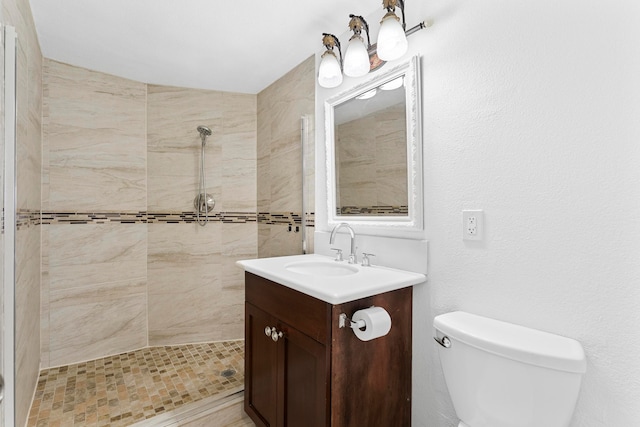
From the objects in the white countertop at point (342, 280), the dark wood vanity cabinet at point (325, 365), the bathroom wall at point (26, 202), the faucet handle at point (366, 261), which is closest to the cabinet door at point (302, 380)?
the dark wood vanity cabinet at point (325, 365)

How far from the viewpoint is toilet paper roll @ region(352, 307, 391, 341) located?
3.54 ft

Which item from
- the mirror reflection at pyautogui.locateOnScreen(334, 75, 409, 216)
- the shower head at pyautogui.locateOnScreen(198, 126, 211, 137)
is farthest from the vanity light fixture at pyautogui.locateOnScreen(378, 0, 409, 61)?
the shower head at pyautogui.locateOnScreen(198, 126, 211, 137)

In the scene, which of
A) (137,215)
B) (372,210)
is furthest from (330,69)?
(137,215)

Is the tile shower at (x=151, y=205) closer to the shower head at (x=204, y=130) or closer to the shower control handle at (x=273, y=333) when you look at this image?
the shower head at (x=204, y=130)

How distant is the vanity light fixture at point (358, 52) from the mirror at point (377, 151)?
78 millimetres

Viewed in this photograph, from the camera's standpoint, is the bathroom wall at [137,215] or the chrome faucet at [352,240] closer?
the chrome faucet at [352,240]

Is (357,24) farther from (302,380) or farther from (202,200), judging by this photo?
(202,200)

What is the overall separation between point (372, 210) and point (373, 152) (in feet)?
0.96

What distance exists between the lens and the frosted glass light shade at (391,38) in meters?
1.33

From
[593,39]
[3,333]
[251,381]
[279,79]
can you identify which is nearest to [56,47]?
[279,79]

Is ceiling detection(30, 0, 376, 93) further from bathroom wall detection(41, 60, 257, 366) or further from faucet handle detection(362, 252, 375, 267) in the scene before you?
faucet handle detection(362, 252, 375, 267)

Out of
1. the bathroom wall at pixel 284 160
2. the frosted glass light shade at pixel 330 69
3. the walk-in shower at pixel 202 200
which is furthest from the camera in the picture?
the walk-in shower at pixel 202 200

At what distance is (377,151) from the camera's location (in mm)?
1589

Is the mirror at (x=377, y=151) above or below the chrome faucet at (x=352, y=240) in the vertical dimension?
above
